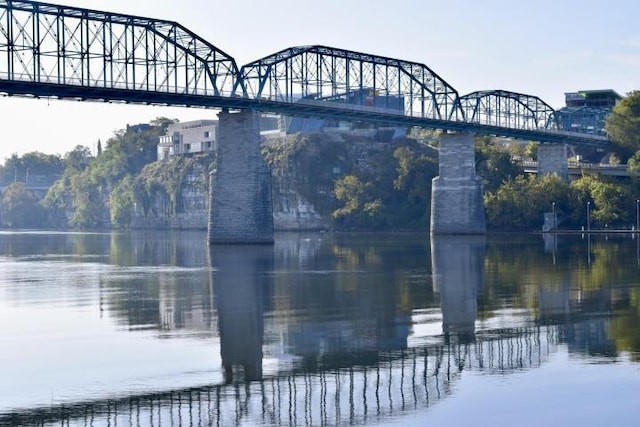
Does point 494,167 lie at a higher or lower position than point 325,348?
higher

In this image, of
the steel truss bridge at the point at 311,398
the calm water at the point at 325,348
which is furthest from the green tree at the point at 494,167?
the steel truss bridge at the point at 311,398

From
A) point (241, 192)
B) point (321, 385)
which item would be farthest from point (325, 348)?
point (241, 192)

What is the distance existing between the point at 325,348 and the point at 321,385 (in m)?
7.23

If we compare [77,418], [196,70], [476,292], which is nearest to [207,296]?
[476,292]

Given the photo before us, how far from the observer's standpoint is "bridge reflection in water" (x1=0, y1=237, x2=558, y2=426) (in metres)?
34.2

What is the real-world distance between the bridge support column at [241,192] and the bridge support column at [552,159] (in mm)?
75875

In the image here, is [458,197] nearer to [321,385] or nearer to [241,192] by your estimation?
[241,192]

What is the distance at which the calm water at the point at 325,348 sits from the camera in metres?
34.9

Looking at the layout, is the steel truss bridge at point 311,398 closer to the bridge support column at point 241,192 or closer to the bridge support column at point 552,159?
the bridge support column at point 241,192

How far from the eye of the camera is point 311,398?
1435 inches

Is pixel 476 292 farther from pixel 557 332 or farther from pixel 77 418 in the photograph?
pixel 77 418

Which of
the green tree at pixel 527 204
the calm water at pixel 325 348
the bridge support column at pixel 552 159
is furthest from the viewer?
the bridge support column at pixel 552 159

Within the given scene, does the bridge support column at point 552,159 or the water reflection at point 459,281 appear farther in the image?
the bridge support column at point 552,159

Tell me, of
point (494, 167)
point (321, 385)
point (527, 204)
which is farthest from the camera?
point (494, 167)
